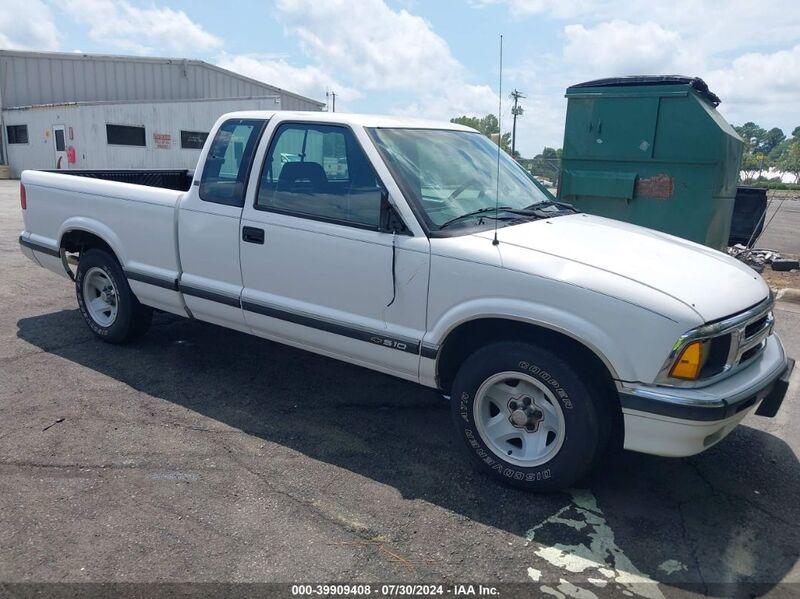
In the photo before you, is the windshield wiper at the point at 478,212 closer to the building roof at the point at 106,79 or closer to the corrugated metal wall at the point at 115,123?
the corrugated metal wall at the point at 115,123

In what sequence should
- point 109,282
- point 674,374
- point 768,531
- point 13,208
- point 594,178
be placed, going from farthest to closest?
1. point 13,208
2. point 594,178
3. point 109,282
4. point 768,531
5. point 674,374

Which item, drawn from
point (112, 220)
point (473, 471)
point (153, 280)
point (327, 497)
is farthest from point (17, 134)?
point (473, 471)

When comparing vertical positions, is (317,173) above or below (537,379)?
above

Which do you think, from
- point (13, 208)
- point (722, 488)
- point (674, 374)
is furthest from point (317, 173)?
A: point (13, 208)

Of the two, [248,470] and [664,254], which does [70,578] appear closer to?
[248,470]

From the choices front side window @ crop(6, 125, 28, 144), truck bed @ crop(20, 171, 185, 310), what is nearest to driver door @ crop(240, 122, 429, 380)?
truck bed @ crop(20, 171, 185, 310)

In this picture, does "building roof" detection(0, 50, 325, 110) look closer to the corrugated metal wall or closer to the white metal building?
the white metal building

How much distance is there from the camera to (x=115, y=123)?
24.0 meters

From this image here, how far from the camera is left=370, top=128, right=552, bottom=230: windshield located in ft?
12.1

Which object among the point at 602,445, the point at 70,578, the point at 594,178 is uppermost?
A: the point at 594,178

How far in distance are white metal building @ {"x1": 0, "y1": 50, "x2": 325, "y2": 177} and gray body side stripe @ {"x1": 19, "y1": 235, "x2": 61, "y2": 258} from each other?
17.1m

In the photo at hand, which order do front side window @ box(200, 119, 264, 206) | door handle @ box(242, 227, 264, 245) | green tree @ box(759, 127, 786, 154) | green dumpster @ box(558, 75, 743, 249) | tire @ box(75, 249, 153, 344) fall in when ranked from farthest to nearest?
green tree @ box(759, 127, 786, 154) < green dumpster @ box(558, 75, 743, 249) < tire @ box(75, 249, 153, 344) < front side window @ box(200, 119, 264, 206) < door handle @ box(242, 227, 264, 245)

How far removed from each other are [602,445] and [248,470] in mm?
1880

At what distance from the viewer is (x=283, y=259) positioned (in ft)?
13.3
